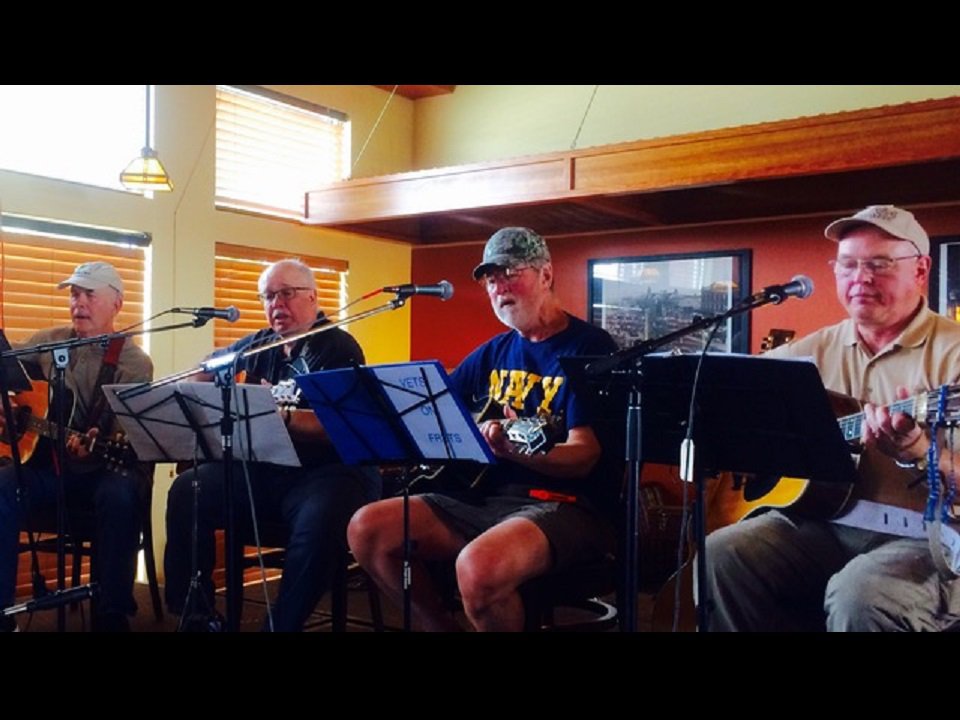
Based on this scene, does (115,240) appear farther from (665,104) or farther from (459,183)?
(665,104)

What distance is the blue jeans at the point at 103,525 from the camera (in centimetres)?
367

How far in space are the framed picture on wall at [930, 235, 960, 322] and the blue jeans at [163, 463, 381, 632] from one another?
9.45ft

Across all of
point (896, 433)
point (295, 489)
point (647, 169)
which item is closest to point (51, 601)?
point (295, 489)

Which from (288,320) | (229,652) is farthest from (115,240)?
(229,652)

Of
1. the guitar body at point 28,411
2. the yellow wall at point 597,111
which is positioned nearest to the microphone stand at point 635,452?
the guitar body at point 28,411

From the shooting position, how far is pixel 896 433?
7.32ft

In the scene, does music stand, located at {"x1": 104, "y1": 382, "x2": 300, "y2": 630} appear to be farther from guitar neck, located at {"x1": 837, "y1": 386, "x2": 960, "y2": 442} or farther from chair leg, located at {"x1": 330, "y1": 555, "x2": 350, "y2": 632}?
guitar neck, located at {"x1": 837, "y1": 386, "x2": 960, "y2": 442}

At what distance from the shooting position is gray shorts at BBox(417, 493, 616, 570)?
275 centimetres

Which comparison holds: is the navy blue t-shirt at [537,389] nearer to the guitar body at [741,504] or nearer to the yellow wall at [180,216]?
the guitar body at [741,504]

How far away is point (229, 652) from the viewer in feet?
6.77

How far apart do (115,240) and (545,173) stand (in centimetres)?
215

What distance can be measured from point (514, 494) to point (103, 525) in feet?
5.67

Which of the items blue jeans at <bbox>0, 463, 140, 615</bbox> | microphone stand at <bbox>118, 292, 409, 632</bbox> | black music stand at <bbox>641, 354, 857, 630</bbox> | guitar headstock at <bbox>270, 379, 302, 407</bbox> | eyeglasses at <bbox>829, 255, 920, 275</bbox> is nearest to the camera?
black music stand at <bbox>641, 354, 857, 630</bbox>

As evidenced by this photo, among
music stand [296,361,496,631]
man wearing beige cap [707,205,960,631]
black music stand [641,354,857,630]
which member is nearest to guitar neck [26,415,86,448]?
music stand [296,361,496,631]
